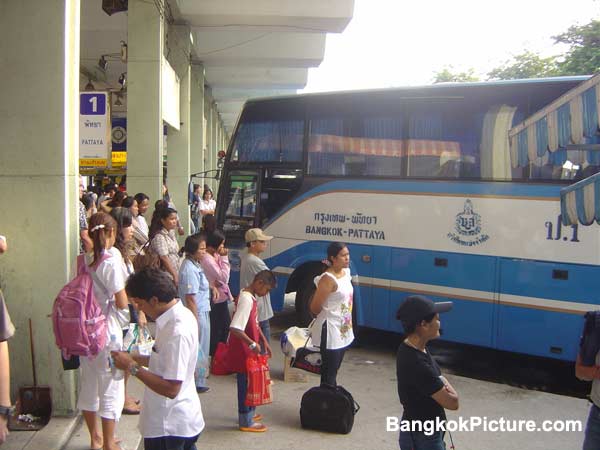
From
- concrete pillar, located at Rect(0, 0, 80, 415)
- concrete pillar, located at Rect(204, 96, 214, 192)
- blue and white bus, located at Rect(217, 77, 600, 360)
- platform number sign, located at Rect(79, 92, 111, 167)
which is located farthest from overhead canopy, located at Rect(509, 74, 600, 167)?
concrete pillar, located at Rect(204, 96, 214, 192)

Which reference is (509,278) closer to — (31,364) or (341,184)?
(341,184)

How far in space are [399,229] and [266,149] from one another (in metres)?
2.58

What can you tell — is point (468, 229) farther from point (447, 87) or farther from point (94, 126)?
point (94, 126)

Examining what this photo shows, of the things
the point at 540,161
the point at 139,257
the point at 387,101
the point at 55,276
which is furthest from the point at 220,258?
the point at 540,161

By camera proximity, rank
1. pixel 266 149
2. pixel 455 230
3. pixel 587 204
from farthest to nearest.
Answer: pixel 266 149 → pixel 455 230 → pixel 587 204

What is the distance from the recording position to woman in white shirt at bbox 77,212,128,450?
441 cm

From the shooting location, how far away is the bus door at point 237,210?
964 cm

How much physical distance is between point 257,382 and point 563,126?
3.04 metres

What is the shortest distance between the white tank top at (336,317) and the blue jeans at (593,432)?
2297mm

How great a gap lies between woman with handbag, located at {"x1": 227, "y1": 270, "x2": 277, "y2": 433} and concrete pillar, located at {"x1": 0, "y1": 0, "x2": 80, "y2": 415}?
1553 millimetres

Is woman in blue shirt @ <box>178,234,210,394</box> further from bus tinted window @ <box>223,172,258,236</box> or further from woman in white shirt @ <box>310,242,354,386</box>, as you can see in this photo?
bus tinted window @ <box>223,172,258,236</box>

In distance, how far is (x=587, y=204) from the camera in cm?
365

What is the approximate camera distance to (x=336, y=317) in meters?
5.41

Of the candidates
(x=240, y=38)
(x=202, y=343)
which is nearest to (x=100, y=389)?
(x=202, y=343)
